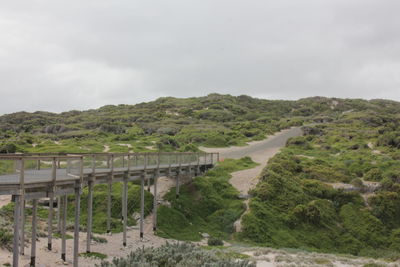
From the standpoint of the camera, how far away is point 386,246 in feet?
85.9

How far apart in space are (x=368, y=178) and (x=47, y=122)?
86698 millimetres

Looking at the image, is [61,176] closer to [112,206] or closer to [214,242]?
[214,242]

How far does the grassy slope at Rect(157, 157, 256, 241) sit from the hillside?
16958mm

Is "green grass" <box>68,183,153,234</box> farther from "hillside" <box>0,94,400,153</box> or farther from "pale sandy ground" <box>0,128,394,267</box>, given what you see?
"hillside" <box>0,94,400,153</box>

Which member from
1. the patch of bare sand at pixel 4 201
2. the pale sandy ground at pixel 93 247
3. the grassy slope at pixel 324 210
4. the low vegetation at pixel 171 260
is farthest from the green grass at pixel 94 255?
the patch of bare sand at pixel 4 201

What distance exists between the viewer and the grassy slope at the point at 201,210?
82.5 ft

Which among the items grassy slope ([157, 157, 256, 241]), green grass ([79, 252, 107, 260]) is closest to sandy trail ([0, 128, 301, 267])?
green grass ([79, 252, 107, 260])

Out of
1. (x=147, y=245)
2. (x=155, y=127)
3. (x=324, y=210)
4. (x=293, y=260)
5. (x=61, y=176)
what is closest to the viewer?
(x=61, y=176)

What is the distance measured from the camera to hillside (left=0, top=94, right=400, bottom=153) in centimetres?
5368

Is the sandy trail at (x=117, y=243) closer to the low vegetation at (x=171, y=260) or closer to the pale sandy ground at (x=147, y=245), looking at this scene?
the pale sandy ground at (x=147, y=245)

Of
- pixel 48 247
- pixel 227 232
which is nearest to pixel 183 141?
pixel 227 232

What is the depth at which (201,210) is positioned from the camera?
2884 centimetres

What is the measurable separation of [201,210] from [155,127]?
54.2 m

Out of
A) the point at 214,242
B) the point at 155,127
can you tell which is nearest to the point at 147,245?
the point at 214,242
